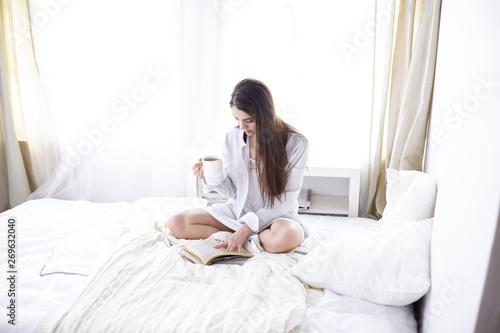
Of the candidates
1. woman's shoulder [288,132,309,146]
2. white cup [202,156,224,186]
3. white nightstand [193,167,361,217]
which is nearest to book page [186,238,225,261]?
white cup [202,156,224,186]

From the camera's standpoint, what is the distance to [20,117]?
2.81 m

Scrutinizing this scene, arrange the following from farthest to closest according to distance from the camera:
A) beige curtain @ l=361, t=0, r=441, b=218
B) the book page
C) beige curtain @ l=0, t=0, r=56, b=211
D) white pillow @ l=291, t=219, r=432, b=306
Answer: beige curtain @ l=0, t=0, r=56, b=211 < beige curtain @ l=361, t=0, r=441, b=218 < the book page < white pillow @ l=291, t=219, r=432, b=306

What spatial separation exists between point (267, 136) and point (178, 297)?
824mm

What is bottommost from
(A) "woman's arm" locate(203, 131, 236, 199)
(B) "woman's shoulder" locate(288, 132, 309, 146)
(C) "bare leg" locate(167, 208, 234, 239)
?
(C) "bare leg" locate(167, 208, 234, 239)

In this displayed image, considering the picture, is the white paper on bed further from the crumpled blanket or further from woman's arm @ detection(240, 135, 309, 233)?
woman's arm @ detection(240, 135, 309, 233)

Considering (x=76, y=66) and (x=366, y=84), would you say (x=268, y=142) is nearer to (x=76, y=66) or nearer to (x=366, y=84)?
(x=366, y=84)

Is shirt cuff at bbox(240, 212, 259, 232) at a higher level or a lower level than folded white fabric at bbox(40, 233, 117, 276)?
higher

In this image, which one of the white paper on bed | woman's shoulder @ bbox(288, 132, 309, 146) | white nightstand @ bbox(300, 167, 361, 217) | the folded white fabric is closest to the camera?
the white paper on bed

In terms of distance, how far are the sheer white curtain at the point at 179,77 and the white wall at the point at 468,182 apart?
1.24 meters

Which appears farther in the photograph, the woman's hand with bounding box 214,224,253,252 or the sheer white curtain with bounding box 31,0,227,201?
the sheer white curtain with bounding box 31,0,227,201

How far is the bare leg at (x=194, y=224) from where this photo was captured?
1.71m

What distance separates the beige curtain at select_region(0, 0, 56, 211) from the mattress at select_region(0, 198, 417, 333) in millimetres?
815

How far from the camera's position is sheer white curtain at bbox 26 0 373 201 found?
255cm

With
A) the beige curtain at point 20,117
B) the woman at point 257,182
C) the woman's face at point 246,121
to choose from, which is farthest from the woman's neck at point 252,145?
the beige curtain at point 20,117
